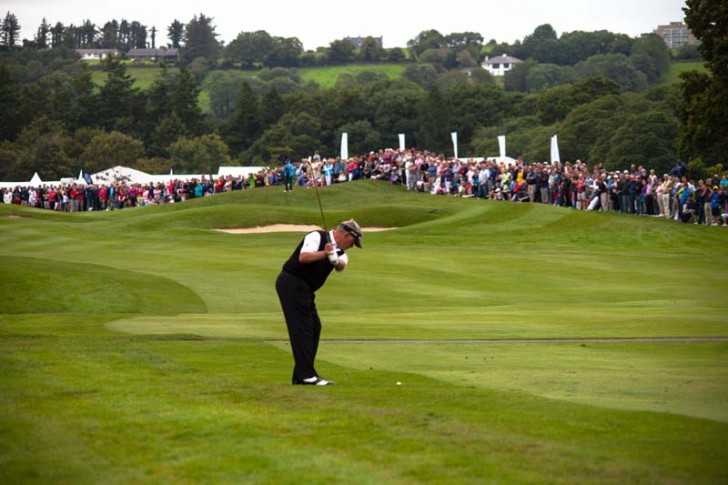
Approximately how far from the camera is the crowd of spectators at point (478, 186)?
59.9 metres

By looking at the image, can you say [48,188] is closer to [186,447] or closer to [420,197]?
[420,197]

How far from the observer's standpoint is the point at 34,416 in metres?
13.3

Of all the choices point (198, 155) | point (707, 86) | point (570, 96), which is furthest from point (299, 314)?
point (198, 155)

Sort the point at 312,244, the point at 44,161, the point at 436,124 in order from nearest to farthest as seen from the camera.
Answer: the point at 312,244, the point at 44,161, the point at 436,124

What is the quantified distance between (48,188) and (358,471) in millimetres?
102050

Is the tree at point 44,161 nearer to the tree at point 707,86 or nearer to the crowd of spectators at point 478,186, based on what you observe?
the crowd of spectators at point 478,186

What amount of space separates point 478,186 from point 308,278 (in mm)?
59764

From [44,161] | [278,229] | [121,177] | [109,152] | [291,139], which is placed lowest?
[278,229]

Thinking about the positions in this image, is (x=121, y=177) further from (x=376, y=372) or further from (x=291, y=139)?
(x=376, y=372)

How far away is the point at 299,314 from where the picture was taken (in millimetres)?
17125

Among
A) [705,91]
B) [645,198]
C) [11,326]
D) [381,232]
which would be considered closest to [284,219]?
[381,232]

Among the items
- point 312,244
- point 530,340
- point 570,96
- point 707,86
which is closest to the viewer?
point 312,244

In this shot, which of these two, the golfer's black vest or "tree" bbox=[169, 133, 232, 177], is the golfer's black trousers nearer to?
the golfer's black vest

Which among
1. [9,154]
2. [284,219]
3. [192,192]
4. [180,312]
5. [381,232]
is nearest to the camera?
[180,312]
